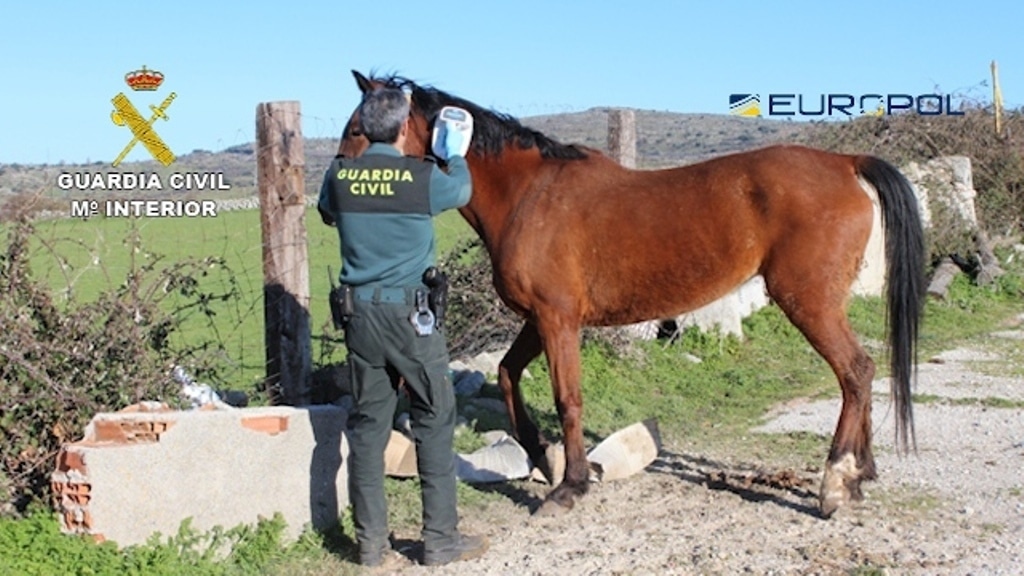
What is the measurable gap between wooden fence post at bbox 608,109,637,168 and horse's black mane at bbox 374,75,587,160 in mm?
3725

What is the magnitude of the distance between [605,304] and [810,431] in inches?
94.2

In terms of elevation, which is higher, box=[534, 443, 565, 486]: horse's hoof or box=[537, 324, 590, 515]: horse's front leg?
box=[537, 324, 590, 515]: horse's front leg

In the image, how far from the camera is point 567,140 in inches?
613

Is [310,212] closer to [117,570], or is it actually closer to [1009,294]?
[1009,294]

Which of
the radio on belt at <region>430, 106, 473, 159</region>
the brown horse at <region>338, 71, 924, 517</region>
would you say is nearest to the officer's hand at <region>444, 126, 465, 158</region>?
the radio on belt at <region>430, 106, 473, 159</region>

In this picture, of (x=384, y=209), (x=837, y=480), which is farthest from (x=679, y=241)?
(x=384, y=209)

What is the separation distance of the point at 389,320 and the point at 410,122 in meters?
1.69

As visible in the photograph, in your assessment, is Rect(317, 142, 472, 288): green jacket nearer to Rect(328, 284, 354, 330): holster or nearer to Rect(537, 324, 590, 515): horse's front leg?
Rect(328, 284, 354, 330): holster

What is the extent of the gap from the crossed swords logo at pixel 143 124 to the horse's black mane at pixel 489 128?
3100mm

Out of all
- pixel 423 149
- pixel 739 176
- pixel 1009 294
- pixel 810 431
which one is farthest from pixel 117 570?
pixel 1009 294

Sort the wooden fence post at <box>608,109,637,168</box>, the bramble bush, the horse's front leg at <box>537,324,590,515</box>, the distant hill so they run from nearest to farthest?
1. the bramble bush
2. the horse's front leg at <box>537,324,590,515</box>
3. the distant hill
4. the wooden fence post at <box>608,109,637,168</box>

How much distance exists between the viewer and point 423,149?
262 inches

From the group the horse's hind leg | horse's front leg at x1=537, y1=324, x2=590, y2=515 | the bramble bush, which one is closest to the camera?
the bramble bush

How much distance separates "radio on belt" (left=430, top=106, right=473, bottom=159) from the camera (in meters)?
6.01
